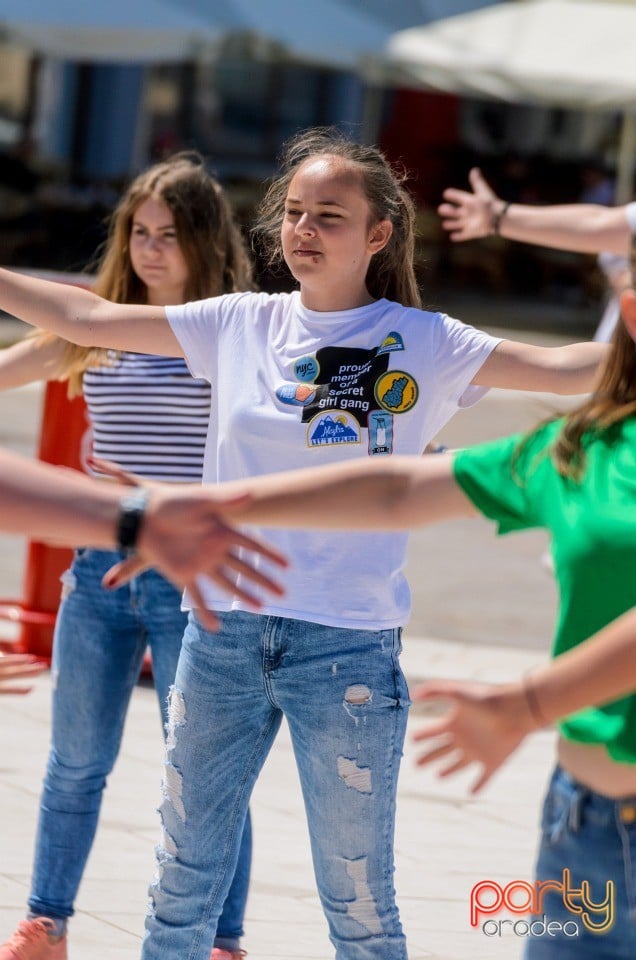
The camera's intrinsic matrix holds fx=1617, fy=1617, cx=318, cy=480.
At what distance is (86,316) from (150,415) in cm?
62

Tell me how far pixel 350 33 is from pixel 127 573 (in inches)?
696

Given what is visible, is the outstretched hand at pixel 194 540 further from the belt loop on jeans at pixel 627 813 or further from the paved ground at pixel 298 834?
the paved ground at pixel 298 834

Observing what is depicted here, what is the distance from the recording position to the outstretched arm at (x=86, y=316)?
3.51 meters

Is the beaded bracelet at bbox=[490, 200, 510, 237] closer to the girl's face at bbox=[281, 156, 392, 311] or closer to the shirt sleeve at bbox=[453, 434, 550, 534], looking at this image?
the girl's face at bbox=[281, 156, 392, 311]

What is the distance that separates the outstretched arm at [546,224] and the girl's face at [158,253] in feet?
2.39

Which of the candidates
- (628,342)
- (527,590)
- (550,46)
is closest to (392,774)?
(628,342)

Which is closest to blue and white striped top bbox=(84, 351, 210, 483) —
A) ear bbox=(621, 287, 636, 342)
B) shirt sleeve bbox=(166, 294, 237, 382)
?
shirt sleeve bbox=(166, 294, 237, 382)

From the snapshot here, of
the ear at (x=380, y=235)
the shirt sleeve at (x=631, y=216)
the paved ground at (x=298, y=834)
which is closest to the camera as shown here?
the ear at (x=380, y=235)

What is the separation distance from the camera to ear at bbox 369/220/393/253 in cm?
343

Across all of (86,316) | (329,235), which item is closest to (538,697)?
(329,235)

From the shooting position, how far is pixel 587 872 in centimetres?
236

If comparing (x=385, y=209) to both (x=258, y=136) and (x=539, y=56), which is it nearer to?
(x=539, y=56)

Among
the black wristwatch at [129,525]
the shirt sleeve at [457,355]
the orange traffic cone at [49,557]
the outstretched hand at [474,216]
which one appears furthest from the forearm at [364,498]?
the orange traffic cone at [49,557]

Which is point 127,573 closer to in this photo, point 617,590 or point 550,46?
point 617,590
